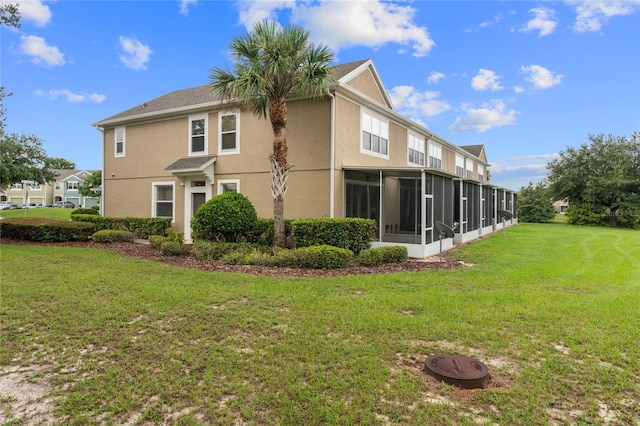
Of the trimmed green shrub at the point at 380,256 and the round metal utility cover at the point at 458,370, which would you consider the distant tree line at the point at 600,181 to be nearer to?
the trimmed green shrub at the point at 380,256

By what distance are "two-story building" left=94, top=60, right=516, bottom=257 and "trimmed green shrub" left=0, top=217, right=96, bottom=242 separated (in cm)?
297

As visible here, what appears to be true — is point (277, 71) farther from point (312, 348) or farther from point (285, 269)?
point (312, 348)

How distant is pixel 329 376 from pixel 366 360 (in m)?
0.51

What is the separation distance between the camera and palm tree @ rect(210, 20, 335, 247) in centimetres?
1015

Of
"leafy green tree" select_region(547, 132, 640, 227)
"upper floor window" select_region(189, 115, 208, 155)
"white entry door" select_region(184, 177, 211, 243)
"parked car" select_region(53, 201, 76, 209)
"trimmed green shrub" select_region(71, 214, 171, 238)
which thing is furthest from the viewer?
"parked car" select_region(53, 201, 76, 209)

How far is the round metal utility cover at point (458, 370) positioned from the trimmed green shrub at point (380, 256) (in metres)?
5.79

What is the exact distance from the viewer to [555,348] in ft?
13.4

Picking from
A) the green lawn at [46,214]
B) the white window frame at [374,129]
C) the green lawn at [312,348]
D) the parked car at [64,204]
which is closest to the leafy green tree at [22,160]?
the green lawn at [46,214]

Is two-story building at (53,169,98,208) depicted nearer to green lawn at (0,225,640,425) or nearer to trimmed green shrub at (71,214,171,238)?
trimmed green shrub at (71,214,171,238)

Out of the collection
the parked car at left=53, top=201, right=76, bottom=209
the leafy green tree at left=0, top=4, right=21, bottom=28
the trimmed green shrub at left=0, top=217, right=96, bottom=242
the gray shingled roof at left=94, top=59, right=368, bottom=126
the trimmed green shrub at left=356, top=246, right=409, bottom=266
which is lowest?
the trimmed green shrub at left=356, top=246, right=409, bottom=266

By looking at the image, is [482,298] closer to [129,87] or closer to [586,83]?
[586,83]

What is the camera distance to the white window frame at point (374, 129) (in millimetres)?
13539

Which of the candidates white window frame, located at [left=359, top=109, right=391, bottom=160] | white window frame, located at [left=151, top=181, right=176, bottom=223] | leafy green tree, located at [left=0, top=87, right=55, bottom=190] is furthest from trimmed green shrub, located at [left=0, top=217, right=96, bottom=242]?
white window frame, located at [left=359, top=109, right=391, bottom=160]

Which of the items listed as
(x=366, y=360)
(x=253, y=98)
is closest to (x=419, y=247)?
(x=253, y=98)
